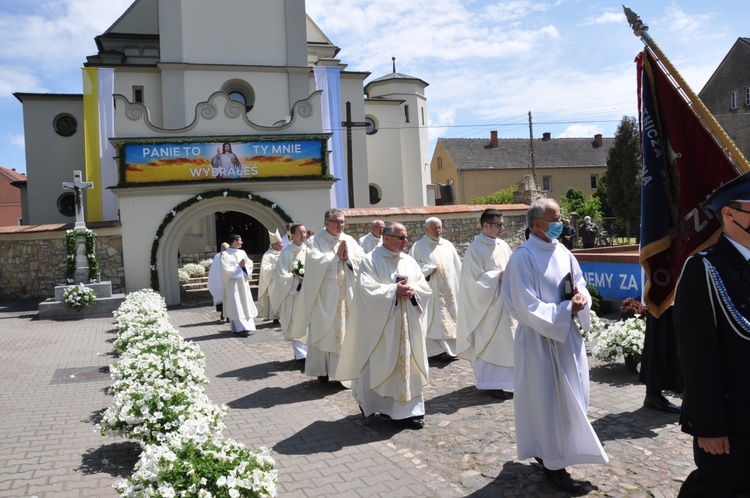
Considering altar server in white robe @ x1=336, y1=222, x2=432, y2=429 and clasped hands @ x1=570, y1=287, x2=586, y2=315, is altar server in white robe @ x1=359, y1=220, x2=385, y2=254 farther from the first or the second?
clasped hands @ x1=570, y1=287, x2=586, y2=315

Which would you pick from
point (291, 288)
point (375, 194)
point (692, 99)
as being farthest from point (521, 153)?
point (692, 99)

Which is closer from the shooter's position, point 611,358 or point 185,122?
point 611,358

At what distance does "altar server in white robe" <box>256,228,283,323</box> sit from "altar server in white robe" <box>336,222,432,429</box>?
7543 mm

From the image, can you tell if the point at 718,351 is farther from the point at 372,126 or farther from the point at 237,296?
the point at 372,126

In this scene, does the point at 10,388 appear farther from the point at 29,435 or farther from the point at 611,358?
the point at 611,358

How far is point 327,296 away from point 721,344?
5.68 m

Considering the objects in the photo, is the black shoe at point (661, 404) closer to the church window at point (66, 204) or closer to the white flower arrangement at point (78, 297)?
the white flower arrangement at point (78, 297)

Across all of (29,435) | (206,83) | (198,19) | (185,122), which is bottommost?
(29,435)

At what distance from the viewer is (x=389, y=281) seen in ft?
21.4

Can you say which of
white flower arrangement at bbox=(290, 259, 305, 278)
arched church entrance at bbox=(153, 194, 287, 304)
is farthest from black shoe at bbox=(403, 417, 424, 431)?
arched church entrance at bbox=(153, 194, 287, 304)

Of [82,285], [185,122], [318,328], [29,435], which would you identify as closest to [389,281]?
[318,328]

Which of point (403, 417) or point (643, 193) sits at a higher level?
point (643, 193)

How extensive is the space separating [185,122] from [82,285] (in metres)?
9.91

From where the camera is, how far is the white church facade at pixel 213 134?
64.2 feet
